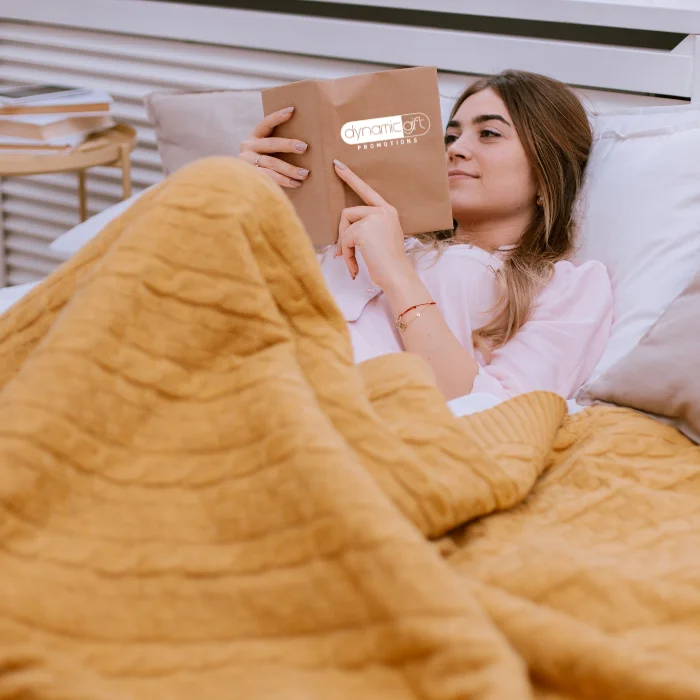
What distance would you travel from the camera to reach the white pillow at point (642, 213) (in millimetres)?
1226

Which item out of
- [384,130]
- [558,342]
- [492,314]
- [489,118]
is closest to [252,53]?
[489,118]

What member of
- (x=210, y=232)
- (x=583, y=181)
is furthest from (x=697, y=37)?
(x=210, y=232)

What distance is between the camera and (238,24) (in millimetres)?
2004

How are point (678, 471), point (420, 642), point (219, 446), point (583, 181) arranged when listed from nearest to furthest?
point (420, 642), point (219, 446), point (678, 471), point (583, 181)

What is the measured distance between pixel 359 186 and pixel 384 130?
87mm

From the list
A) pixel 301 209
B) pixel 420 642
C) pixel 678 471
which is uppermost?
pixel 301 209

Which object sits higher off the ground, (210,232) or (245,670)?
(210,232)

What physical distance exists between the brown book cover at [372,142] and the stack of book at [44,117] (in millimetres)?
878

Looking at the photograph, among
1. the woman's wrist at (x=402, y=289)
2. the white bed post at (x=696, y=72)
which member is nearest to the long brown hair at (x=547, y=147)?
the woman's wrist at (x=402, y=289)

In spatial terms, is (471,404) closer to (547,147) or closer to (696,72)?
(547,147)

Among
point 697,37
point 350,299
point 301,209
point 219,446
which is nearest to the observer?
point 219,446

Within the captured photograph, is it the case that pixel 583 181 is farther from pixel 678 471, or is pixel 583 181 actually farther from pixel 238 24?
pixel 238 24

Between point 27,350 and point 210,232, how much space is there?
0.71ft

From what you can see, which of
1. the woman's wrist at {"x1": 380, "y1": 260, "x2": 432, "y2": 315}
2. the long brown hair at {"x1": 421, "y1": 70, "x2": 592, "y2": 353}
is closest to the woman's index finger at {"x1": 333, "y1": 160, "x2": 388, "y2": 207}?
the woman's wrist at {"x1": 380, "y1": 260, "x2": 432, "y2": 315}
